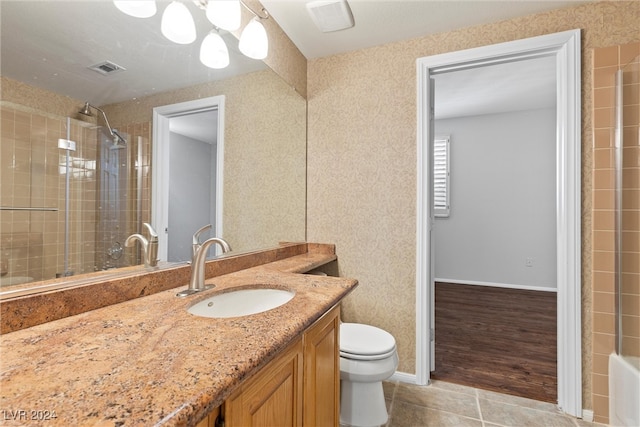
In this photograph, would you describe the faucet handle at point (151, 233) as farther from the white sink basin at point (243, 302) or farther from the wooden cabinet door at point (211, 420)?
the wooden cabinet door at point (211, 420)

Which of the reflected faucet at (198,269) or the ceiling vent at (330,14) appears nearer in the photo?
the reflected faucet at (198,269)

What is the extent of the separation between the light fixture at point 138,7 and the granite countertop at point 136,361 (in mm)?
951

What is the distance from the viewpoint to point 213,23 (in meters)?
1.34

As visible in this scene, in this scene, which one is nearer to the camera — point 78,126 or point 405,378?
point 78,126

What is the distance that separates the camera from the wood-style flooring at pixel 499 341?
6.26 ft

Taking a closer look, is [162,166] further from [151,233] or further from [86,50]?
[86,50]

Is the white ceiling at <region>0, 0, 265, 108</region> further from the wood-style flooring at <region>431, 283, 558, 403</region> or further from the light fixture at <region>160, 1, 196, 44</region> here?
the wood-style flooring at <region>431, 283, 558, 403</region>

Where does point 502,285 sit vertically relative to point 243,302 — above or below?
below

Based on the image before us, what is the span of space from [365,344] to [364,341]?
3 centimetres

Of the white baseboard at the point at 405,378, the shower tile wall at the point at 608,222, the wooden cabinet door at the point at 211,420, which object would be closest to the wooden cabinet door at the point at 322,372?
the wooden cabinet door at the point at 211,420

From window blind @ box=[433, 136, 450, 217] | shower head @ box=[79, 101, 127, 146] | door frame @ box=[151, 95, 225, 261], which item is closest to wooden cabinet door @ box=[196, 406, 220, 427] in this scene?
door frame @ box=[151, 95, 225, 261]

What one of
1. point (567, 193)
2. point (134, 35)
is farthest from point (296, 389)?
point (567, 193)

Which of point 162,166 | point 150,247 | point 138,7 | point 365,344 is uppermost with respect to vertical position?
point 138,7

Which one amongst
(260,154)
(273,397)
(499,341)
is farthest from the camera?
(499,341)
